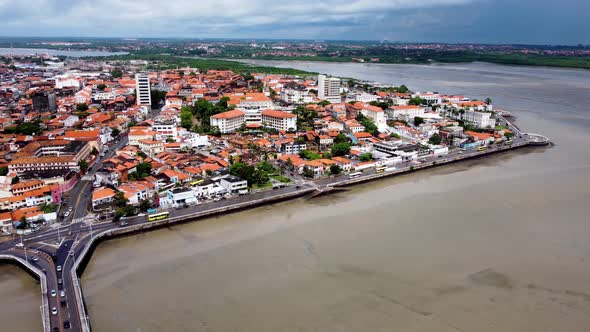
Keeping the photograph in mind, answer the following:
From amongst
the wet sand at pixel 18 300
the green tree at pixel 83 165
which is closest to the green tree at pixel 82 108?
the green tree at pixel 83 165

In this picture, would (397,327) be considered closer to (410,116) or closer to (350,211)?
(350,211)

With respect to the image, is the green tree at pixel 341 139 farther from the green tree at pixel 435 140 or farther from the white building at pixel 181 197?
the white building at pixel 181 197

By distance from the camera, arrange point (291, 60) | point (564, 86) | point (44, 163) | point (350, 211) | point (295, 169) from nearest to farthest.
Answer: point (350, 211) → point (44, 163) → point (295, 169) → point (564, 86) → point (291, 60)

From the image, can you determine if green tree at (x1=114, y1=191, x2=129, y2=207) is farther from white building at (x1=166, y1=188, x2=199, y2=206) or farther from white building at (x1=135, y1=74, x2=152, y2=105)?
white building at (x1=135, y1=74, x2=152, y2=105)

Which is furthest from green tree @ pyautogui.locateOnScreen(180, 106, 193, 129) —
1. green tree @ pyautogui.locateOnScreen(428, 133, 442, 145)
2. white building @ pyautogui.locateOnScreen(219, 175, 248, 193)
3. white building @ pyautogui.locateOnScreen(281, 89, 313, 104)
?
Answer: green tree @ pyautogui.locateOnScreen(428, 133, 442, 145)

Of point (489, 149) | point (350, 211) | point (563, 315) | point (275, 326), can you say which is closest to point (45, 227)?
point (275, 326)
